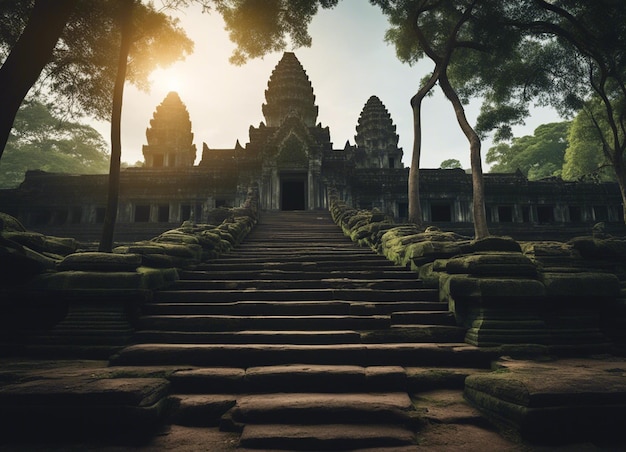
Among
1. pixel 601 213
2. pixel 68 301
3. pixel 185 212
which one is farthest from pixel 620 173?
pixel 185 212

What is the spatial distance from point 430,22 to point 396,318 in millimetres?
15230

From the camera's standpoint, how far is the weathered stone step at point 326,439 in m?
2.30

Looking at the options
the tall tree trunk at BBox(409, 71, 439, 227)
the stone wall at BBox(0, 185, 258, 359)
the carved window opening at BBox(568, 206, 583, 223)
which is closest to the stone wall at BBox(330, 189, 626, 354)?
the stone wall at BBox(0, 185, 258, 359)

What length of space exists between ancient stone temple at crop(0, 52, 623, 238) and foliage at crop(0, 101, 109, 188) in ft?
62.8

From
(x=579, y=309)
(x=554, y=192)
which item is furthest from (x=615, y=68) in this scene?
(x=579, y=309)

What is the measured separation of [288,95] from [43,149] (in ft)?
96.5

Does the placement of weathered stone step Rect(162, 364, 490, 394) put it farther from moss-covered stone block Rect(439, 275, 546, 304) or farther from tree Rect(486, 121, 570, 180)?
tree Rect(486, 121, 570, 180)

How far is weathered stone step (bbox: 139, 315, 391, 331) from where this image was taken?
4.14 metres

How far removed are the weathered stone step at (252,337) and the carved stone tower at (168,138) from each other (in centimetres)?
3180

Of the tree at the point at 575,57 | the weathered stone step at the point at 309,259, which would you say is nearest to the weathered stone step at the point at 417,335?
the weathered stone step at the point at 309,259

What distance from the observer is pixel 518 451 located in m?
2.21

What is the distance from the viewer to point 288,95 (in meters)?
29.1

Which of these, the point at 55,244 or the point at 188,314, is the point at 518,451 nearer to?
the point at 188,314

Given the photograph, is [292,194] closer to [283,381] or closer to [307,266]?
[307,266]
